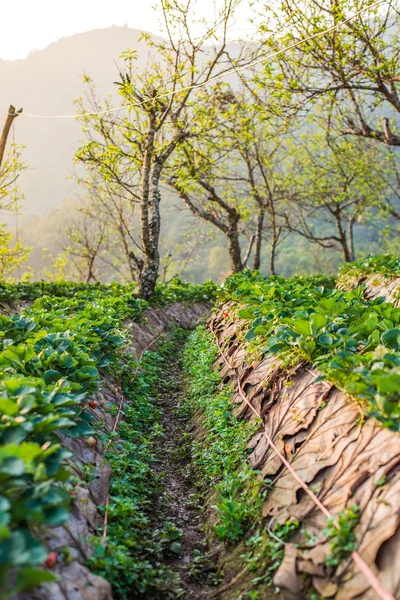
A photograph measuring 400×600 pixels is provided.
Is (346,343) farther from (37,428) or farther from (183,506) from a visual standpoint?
(37,428)

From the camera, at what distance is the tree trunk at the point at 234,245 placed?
55.6ft

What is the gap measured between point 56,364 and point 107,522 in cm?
150

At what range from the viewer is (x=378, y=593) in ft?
7.08

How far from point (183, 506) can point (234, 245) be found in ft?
45.3

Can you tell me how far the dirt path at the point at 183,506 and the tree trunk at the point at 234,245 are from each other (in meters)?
10.9

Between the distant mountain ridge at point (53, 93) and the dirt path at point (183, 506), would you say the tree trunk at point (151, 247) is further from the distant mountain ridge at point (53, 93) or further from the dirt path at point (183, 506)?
the distant mountain ridge at point (53, 93)

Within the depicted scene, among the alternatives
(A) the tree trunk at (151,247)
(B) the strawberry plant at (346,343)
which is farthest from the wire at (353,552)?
(A) the tree trunk at (151,247)

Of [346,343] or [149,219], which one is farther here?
[149,219]

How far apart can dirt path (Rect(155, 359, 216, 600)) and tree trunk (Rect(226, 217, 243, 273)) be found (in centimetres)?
1091

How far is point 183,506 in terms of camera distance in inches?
164

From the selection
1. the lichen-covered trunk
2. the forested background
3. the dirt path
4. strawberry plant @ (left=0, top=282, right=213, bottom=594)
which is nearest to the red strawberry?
strawberry plant @ (left=0, top=282, right=213, bottom=594)

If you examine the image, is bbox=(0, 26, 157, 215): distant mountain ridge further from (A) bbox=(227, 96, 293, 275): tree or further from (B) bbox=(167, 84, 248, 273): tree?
(B) bbox=(167, 84, 248, 273): tree

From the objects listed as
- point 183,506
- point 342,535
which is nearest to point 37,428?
point 342,535

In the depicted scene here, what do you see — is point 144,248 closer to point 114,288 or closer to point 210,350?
point 114,288
